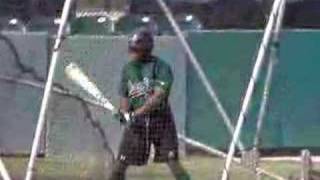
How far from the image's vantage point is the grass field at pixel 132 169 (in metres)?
11.8

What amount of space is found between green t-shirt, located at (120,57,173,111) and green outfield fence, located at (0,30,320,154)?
2.57 metres

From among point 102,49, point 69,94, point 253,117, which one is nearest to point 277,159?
point 253,117

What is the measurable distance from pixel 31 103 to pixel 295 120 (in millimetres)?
3350

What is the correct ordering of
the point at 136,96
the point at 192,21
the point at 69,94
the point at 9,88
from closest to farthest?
the point at 136,96
the point at 69,94
the point at 9,88
the point at 192,21

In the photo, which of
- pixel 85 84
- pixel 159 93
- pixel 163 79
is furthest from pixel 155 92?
pixel 85 84

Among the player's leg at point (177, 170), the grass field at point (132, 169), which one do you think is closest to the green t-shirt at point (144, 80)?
the player's leg at point (177, 170)

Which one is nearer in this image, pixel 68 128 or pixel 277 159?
pixel 68 128

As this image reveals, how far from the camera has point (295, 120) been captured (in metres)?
15.5

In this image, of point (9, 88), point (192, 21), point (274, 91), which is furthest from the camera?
point (192, 21)

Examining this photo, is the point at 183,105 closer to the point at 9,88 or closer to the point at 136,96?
the point at 9,88

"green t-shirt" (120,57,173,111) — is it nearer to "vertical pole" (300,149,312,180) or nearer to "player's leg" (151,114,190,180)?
"player's leg" (151,114,190,180)

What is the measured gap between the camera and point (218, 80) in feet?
49.8

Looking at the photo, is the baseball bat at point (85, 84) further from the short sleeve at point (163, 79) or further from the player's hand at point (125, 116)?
the short sleeve at point (163, 79)

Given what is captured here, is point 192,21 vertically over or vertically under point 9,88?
over
